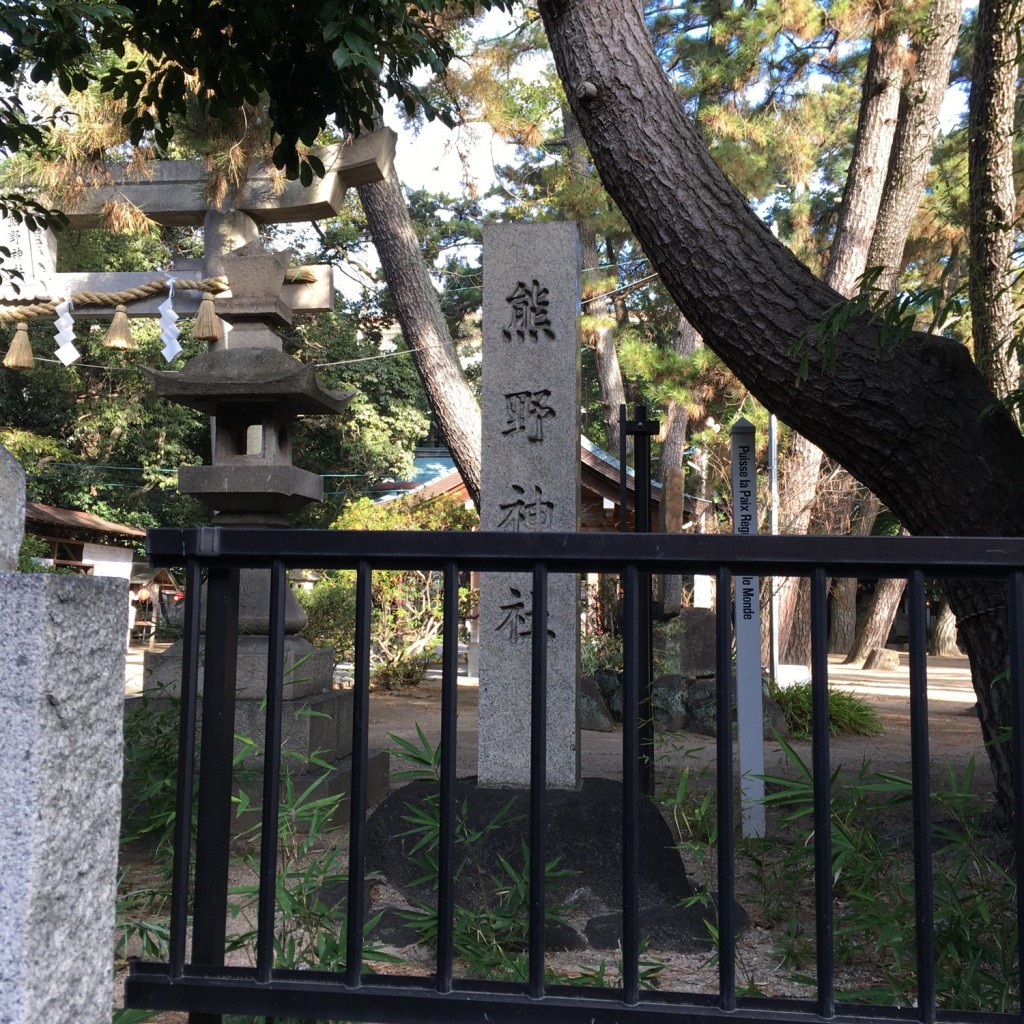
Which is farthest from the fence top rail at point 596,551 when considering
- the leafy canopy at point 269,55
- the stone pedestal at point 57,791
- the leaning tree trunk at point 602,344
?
the leaning tree trunk at point 602,344

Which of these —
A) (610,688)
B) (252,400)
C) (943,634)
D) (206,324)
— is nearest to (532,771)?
(252,400)

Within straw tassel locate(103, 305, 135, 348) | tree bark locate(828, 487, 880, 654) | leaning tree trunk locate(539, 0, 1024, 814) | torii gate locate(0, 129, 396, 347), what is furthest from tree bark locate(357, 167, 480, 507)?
tree bark locate(828, 487, 880, 654)

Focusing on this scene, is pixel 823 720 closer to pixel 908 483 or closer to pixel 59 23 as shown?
pixel 908 483

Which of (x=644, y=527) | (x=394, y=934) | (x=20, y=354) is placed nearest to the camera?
(x=394, y=934)

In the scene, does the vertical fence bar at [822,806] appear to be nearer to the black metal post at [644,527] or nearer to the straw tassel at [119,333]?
the black metal post at [644,527]

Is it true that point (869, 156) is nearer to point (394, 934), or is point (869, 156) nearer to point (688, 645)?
point (688, 645)

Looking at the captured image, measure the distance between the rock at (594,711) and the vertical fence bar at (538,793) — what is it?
27.6ft

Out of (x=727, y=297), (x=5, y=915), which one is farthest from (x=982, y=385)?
(x=5, y=915)

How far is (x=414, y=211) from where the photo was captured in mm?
22391

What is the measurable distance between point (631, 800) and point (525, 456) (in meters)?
3.80

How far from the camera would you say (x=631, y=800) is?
148 centimetres

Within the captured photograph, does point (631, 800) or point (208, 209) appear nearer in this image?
point (631, 800)

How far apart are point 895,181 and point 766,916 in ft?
21.4

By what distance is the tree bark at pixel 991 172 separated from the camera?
455 cm
